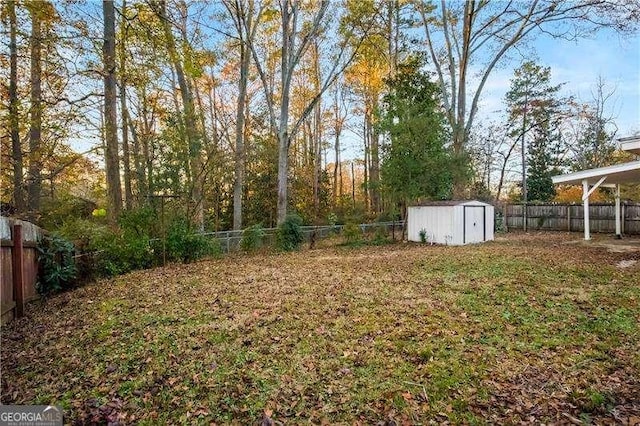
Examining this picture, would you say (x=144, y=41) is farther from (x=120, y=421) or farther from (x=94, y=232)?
(x=120, y=421)

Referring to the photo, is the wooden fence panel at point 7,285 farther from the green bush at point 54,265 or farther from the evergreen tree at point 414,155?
the evergreen tree at point 414,155

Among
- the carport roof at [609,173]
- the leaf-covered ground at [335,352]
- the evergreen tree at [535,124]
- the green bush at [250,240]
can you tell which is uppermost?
the evergreen tree at [535,124]

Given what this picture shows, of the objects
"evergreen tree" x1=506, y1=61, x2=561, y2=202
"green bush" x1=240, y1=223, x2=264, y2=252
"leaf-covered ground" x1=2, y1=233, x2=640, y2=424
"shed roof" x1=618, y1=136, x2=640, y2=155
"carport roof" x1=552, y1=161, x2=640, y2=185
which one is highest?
"evergreen tree" x1=506, y1=61, x2=561, y2=202

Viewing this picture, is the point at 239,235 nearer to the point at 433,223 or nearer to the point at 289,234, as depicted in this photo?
the point at 289,234

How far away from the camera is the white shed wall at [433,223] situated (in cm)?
1194

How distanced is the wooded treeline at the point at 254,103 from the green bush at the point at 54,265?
238cm

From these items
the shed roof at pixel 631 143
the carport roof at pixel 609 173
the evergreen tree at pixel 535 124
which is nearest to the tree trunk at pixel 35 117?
the shed roof at pixel 631 143

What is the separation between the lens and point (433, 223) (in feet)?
40.5

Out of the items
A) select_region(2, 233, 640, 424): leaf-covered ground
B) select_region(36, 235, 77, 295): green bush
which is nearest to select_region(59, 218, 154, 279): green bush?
select_region(36, 235, 77, 295): green bush

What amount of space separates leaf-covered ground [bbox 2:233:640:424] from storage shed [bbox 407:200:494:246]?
19.4 feet

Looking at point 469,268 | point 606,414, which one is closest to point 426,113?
point 469,268

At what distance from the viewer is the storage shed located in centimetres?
1192

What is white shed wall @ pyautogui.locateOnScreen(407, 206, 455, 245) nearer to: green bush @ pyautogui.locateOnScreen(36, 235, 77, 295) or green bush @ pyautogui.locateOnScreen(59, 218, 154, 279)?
green bush @ pyautogui.locateOnScreen(59, 218, 154, 279)

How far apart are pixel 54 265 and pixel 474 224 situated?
11545 millimetres
